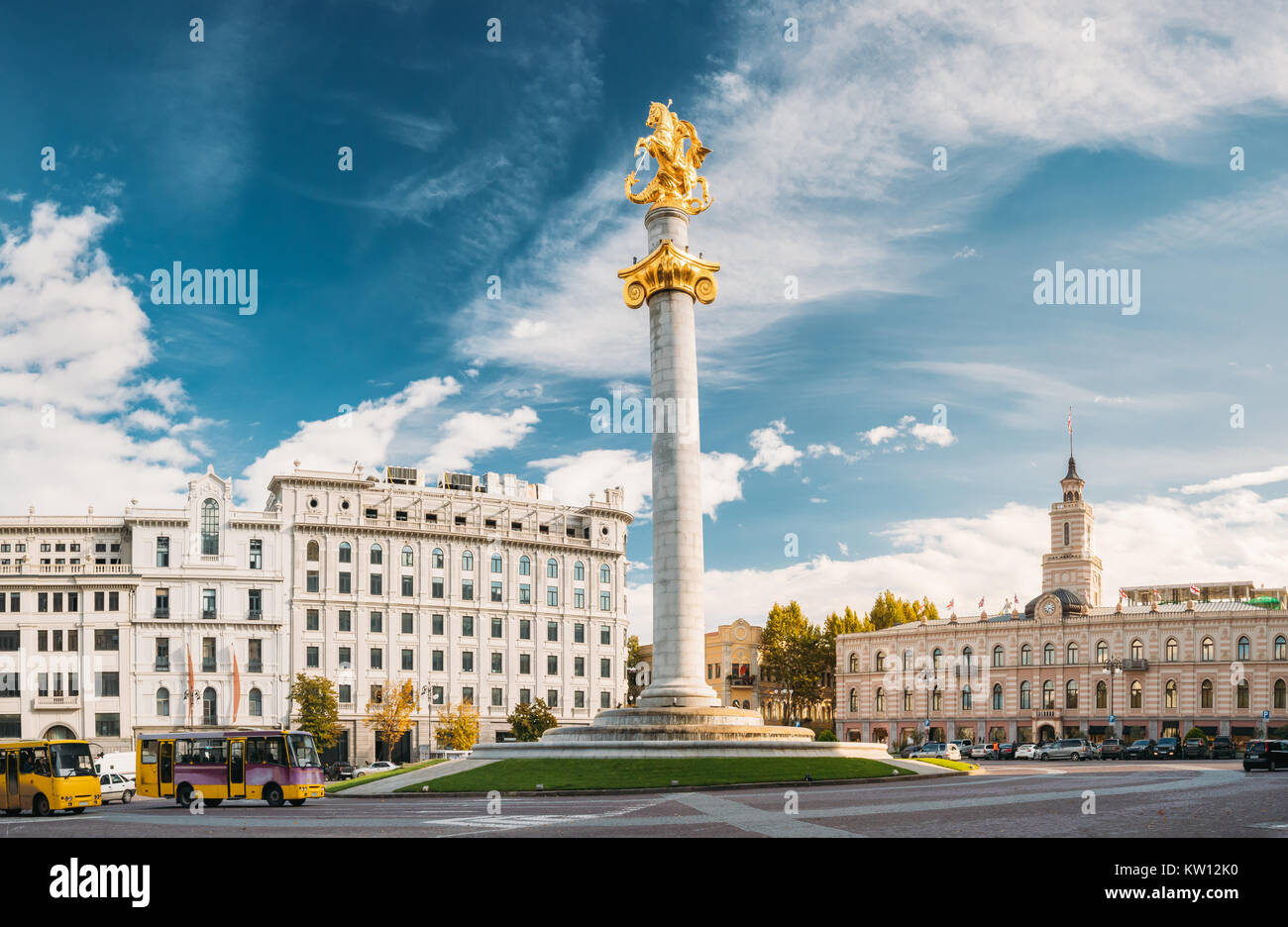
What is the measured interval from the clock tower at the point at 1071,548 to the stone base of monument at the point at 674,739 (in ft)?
274

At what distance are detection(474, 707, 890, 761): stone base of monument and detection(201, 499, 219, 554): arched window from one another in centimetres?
4836

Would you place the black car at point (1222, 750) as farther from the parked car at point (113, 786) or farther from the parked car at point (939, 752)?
the parked car at point (113, 786)

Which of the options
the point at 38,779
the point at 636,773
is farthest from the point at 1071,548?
the point at 38,779

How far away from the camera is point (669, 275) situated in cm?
5075

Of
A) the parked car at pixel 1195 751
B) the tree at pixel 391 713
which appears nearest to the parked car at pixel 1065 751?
the parked car at pixel 1195 751

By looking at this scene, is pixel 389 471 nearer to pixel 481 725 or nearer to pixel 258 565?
pixel 258 565

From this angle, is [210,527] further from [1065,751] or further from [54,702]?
[1065,751]

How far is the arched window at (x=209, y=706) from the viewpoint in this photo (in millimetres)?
86812

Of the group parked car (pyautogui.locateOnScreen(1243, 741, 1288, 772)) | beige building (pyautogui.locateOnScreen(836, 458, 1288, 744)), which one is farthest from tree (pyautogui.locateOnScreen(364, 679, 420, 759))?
parked car (pyautogui.locateOnScreen(1243, 741, 1288, 772))

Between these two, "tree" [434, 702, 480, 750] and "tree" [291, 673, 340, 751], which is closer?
"tree" [291, 673, 340, 751]

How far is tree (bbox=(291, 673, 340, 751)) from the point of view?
279 feet

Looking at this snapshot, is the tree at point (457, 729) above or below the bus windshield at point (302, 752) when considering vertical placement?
below

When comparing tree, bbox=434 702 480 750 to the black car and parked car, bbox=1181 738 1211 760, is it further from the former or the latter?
the black car
